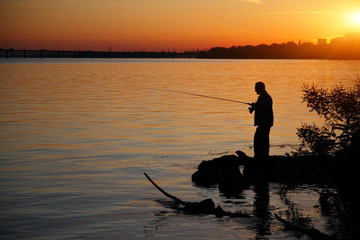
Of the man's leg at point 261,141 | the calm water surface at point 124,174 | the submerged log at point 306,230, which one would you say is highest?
the man's leg at point 261,141

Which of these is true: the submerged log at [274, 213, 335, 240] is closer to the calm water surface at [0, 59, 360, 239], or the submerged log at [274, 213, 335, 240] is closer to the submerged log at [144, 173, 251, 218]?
the calm water surface at [0, 59, 360, 239]

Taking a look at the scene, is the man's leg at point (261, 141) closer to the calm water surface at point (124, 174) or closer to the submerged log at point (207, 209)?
the calm water surface at point (124, 174)

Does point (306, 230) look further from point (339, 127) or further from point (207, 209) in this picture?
point (339, 127)

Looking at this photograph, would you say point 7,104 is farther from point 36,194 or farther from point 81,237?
point 81,237

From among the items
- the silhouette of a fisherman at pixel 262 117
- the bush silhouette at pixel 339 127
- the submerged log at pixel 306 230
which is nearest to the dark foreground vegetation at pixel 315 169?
the bush silhouette at pixel 339 127

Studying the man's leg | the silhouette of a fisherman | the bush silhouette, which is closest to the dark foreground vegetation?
the bush silhouette

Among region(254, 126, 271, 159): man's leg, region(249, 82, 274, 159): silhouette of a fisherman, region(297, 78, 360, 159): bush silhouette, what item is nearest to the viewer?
region(297, 78, 360, 159): bush silhouette

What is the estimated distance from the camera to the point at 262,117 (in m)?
14.7

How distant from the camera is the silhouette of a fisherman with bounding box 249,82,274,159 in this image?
47.8ft

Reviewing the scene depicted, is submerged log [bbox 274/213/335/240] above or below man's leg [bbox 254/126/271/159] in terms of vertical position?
below

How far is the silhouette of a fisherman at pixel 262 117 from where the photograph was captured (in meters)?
14.6

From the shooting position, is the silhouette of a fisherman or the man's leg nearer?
the silhouette of a fisherman

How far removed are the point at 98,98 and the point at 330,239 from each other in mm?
38045

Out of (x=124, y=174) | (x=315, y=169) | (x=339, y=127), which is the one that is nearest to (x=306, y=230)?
(x=315, y=169)
